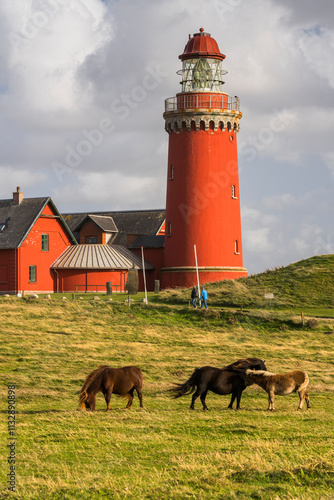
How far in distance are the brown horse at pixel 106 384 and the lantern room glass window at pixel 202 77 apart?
39.2m

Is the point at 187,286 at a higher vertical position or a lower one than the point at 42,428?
higher

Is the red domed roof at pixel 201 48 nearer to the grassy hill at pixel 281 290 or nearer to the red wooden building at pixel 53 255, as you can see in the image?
the red wooden building at pixel 53 255

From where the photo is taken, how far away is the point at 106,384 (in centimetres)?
1670

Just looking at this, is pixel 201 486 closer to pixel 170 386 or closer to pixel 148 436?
pixel 148 436

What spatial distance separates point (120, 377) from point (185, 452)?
4.69 meters

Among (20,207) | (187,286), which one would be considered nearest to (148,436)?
(187,286)

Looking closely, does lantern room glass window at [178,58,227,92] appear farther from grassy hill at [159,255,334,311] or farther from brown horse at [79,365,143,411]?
brown horse at [79,365,143,411]

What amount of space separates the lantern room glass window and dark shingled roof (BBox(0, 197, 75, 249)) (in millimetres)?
14604

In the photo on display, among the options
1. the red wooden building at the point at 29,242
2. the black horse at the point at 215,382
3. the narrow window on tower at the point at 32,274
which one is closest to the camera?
the black horse at the point at 215,382

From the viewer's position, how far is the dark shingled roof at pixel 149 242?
59.8 meters

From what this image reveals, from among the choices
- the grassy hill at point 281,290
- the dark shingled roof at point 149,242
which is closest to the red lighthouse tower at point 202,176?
the grassy hill at point 281,290

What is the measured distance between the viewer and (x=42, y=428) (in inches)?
587

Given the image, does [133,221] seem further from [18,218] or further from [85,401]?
[85,401]

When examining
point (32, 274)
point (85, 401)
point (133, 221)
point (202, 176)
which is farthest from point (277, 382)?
point (133, 221)
